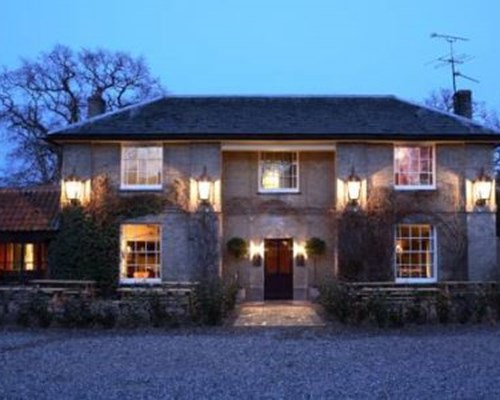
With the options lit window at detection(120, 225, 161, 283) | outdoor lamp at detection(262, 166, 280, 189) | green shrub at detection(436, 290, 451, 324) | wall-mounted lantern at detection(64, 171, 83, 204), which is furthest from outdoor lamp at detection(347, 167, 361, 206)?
wall-mounted lantern at detection(64, 171, 83, 204)

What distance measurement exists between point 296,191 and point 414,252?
460 centimetres

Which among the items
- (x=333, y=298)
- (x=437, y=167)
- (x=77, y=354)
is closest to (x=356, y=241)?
(x=437, y=167)

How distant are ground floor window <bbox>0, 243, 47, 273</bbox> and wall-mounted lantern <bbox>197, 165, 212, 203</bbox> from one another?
226 inches

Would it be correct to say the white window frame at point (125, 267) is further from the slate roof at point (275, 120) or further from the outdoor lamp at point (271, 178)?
the outdoor lamp at point (271, 178)

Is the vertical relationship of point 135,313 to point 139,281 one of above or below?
below

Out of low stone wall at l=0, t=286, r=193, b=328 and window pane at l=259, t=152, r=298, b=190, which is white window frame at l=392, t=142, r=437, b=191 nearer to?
window pane at l=259, t=152, r=298, b=190

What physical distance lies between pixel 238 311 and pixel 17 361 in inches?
398

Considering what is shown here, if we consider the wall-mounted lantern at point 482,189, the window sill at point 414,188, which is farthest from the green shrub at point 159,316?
the wall-mounted lantern at point 482,189

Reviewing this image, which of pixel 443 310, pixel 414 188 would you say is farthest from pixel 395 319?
pixel 414 188

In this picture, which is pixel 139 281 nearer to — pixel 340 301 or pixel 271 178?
pixel 271 178

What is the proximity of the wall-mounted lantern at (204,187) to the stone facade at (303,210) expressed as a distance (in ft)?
0.73

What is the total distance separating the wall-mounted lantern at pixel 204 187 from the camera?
80.3ft

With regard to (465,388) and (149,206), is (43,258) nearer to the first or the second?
(149,206)

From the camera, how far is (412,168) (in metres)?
25.5
